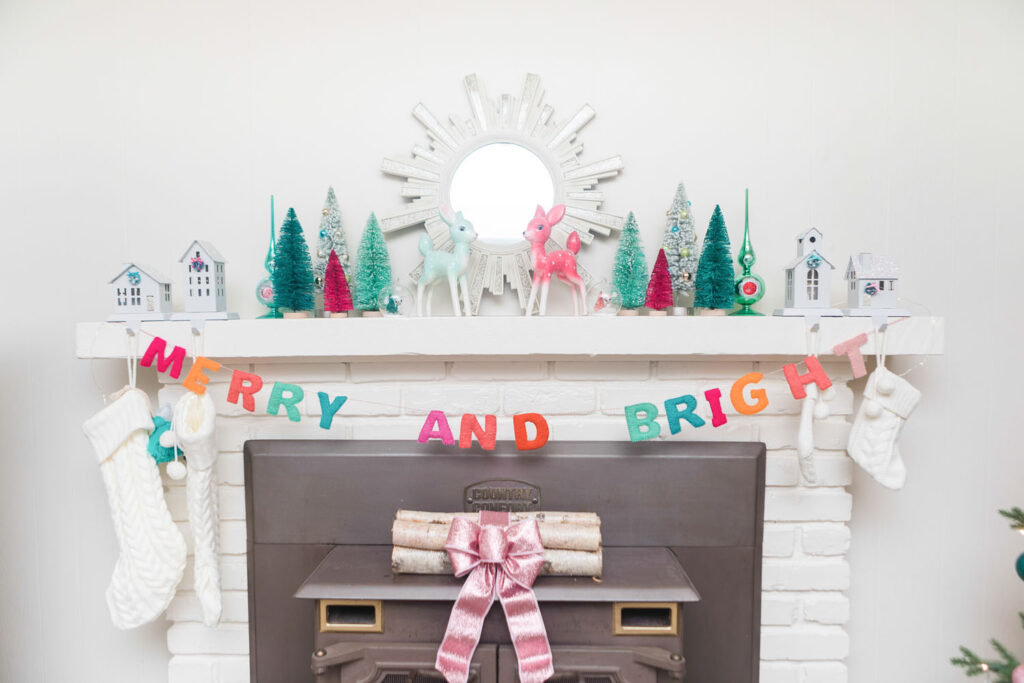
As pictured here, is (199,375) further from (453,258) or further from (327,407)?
(453,258)

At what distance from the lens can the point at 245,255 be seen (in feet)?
5.00

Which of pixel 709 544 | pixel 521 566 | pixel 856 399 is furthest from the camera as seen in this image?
pixel 856 399

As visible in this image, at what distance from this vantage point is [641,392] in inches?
56.5

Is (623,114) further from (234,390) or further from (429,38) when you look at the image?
(234,390)

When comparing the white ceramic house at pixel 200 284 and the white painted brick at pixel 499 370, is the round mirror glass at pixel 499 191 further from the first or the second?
the white ceramic house at pixel 200 284

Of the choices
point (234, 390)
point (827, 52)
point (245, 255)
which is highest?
point (827, 52)

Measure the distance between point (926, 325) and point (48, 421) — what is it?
2.24 m

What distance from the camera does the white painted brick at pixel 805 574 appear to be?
57.1 inches

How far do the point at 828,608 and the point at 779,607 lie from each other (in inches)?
4.7

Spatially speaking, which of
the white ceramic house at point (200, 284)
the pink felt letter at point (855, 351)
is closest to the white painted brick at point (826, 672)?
the pink felt letter at point (855, 351)

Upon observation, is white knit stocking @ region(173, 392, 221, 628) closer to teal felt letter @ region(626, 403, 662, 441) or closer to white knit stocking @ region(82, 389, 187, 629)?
white knit stocking @ region(82, 389, 187, 629)

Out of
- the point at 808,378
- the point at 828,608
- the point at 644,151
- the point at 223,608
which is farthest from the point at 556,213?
the point at 223,608

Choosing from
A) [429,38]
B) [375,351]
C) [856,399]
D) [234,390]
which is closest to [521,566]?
[375,351]

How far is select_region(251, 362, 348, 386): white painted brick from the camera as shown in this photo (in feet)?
4.74
